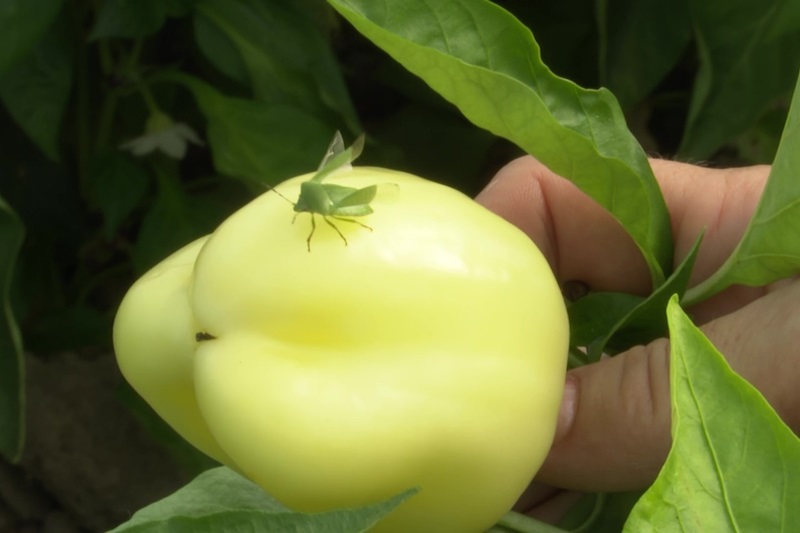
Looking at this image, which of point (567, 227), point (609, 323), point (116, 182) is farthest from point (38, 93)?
point (609, 323)

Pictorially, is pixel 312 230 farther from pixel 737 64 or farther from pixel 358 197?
pixel 737 64

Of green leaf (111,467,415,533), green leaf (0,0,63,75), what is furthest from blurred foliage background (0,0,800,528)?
green leaf (111,467,415,533)

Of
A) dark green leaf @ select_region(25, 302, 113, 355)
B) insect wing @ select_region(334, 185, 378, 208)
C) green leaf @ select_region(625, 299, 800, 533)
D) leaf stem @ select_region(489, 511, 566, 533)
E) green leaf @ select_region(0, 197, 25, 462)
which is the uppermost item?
insect wing @ select_region(334, 185, 378, 208)

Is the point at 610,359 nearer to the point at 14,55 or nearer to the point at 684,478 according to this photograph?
the point at 684,478

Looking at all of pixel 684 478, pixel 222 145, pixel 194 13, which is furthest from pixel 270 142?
pixel 684 478

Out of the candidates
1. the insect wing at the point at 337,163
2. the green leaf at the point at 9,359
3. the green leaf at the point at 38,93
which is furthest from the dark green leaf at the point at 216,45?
the insect wing at the point at 337,163

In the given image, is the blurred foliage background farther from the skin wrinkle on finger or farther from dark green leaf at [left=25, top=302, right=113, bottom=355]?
the skin wrinkle on finger
